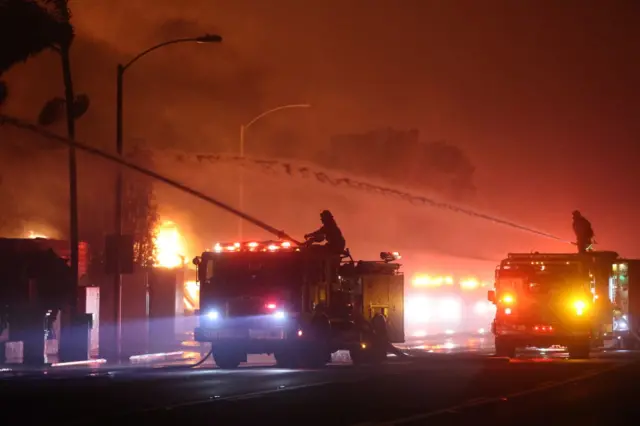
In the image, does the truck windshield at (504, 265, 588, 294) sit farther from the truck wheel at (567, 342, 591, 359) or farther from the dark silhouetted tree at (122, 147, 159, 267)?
the dark silhouetted tree at (122, 147, 159, 267)

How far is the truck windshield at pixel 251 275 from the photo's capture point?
75.9 ft

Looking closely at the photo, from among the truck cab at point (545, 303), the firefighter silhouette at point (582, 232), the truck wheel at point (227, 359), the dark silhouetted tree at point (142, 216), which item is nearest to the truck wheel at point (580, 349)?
the truck cab at point (545, 303)

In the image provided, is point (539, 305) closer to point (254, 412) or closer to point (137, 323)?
point (137, 323)

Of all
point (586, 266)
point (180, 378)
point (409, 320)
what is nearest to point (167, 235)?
point (409, 320)

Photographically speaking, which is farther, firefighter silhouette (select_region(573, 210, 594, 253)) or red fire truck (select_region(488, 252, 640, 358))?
firefighter silhouette (select_region(573, 210, 594, 253))

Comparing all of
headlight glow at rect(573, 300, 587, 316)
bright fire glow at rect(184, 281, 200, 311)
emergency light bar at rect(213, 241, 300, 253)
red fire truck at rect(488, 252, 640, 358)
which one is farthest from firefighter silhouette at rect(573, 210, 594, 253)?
bright fire glow at rect(184, 281, 200, 311)

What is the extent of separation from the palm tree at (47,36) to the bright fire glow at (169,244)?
108ft

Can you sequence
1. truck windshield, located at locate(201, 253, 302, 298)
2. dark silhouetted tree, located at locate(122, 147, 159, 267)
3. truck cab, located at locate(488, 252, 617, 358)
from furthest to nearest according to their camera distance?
dark silhouetted tree, located at locate(122, 147, 159, 267) → truck cab, located at locate(488, 252, 617, 358) → truck windshield, located at locate(201, 253, 302, 298)

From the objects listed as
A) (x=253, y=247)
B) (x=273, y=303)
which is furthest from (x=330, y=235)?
(x=273, y=303)

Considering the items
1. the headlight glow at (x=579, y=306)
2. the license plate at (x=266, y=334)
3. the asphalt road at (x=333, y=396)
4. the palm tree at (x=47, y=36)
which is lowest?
the asphalt road at (x=333, y=396)

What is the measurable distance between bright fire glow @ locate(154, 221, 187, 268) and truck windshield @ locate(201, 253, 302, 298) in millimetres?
42859

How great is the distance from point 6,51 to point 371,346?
1725cm

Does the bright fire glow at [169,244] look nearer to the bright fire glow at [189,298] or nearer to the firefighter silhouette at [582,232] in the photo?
the bright fire glow at [189,298]

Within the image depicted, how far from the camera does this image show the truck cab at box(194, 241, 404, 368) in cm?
2297
